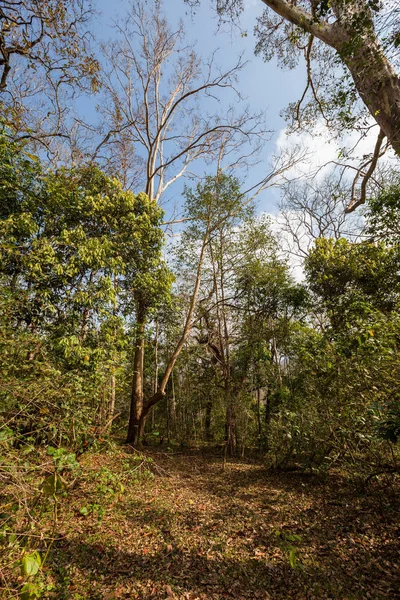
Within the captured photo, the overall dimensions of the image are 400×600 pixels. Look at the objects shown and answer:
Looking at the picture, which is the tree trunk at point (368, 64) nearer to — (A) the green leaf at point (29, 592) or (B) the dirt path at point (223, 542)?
(B) the dirt path at point (223, 542)

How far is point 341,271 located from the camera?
30.0 ft

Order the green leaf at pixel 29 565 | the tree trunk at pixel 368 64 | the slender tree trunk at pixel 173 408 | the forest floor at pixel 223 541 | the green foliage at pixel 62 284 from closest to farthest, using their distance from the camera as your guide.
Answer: the green leaf at pixel 29 565, the forest floor at pixel 223 541, the tree trunk at pixel 368 64, the green foliage at pixel 62 284, the slender tree trunk at pixel 173 408

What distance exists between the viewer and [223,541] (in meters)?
3.47

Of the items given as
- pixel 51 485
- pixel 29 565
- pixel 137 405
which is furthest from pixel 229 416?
pixel 29 565

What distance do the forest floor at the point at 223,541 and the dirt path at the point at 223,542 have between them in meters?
0.01

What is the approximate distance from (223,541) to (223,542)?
0.03m

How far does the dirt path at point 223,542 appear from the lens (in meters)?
2.64

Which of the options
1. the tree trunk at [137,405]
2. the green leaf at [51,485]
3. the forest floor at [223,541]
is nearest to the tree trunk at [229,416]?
the forest floor at [223,541]

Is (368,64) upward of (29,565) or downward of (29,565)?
upward

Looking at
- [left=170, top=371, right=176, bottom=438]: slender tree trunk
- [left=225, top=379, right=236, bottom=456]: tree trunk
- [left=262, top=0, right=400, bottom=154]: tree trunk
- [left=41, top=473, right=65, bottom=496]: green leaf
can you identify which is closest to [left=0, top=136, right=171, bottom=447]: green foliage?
[left=41, top=473, right=65, bottom=496]: green leaf

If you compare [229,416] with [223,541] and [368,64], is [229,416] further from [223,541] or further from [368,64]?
[368,64]

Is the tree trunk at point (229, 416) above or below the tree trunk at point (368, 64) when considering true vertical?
below

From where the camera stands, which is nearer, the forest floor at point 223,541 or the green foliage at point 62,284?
the forest floor at point 223,541

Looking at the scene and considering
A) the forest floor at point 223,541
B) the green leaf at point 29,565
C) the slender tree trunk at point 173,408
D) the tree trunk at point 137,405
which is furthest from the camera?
the slender tree trunk at point 173,408
